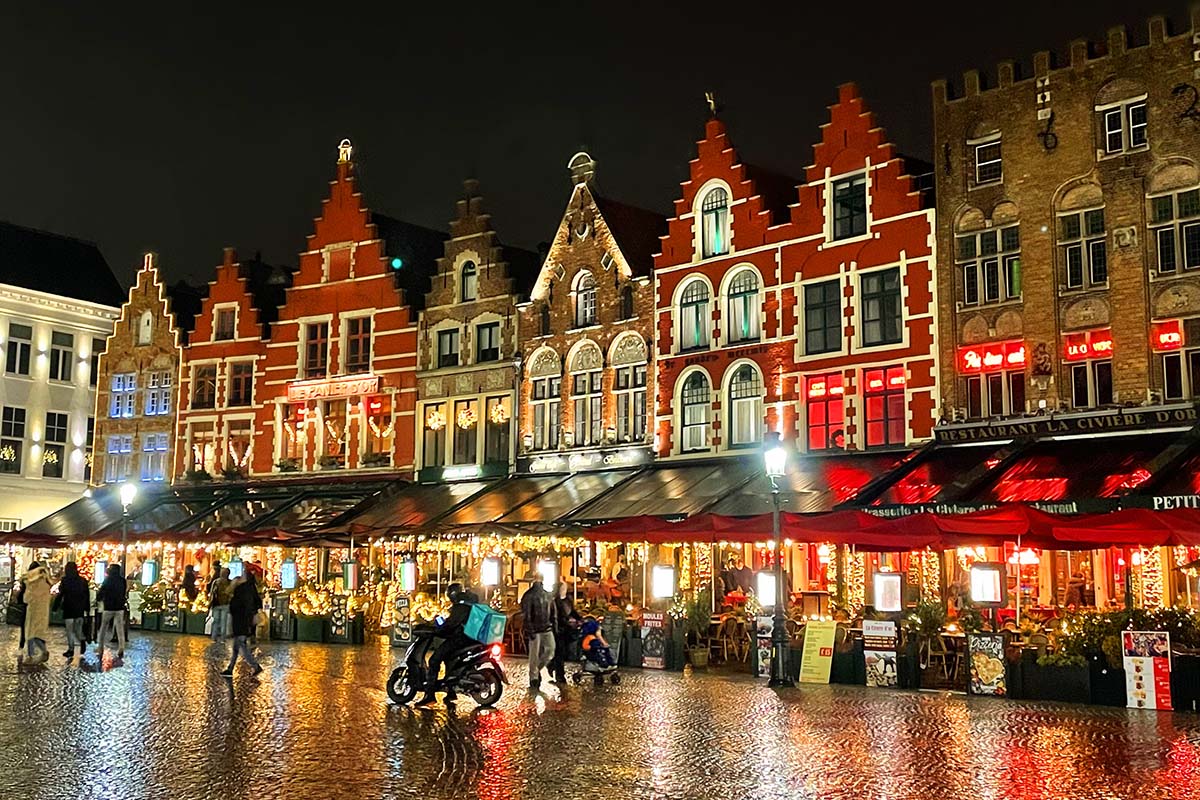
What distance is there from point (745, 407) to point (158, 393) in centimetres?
2333

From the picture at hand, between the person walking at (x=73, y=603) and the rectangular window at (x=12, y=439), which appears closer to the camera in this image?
the person walking at (x=73, y=603)

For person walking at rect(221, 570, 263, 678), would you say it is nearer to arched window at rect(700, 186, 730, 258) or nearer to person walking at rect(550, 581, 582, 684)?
person walking at rect(550, 581, 582, 684)

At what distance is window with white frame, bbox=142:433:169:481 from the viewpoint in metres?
45.0

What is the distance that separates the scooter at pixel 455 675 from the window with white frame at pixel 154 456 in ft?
98.6

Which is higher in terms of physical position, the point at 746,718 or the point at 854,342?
the point at 854,342

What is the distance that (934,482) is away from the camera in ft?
85.7

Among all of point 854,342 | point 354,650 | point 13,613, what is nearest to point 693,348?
point 854,342

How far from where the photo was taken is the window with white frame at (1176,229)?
1008 inches

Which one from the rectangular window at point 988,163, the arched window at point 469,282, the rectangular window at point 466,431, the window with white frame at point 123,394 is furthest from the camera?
the window with white frame at point 123,394

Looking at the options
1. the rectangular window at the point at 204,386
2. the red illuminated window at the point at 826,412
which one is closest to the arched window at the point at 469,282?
the rectangular window at the point at 204,386

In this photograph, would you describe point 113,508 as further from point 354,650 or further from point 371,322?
point 354,650

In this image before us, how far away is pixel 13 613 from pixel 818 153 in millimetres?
25304

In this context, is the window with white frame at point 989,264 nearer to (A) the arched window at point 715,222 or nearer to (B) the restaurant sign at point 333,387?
(A) the arched window at point 715,222

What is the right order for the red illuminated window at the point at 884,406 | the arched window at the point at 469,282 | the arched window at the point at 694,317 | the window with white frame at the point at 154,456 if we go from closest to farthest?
the red illuminated window at the point at 884,406 → the arched window at the point at 694,317 → the arched window at the point at 469,282 → the window with white frame at the point at 154,456
